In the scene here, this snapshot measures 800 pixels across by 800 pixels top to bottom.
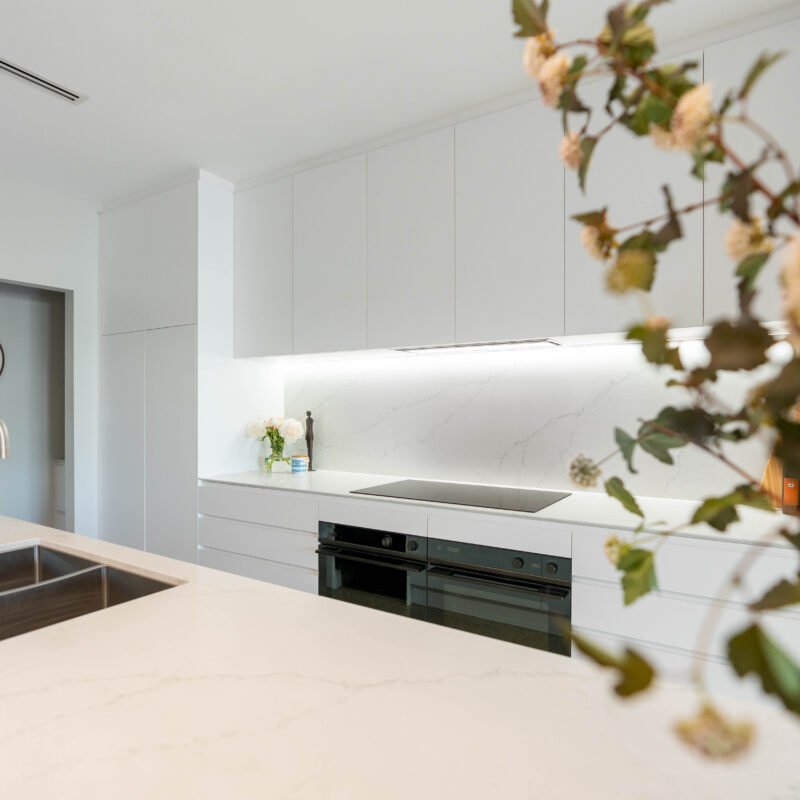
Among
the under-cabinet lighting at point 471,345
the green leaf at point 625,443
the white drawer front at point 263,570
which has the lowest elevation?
the white drawer front at point 263,570

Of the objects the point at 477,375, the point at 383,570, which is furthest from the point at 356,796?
the point at 477,375

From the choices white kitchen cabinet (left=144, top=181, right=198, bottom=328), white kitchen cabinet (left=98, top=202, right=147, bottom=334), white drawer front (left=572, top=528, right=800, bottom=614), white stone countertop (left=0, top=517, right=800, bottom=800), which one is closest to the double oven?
white drawer front (left=572, top=528, right=800, bottom=614)

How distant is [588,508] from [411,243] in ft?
4.63

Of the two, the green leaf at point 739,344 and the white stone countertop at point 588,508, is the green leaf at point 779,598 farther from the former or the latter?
the white stone countertop at point 588,508

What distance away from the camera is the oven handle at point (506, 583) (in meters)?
2.08

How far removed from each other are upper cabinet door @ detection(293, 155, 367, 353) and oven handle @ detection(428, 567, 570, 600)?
3.81 feet

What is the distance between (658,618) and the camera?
1.89m

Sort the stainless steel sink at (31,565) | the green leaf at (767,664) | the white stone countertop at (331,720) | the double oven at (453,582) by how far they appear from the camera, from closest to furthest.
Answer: the green leaf at (767,664) → the white stone countertop at (331,720) → the stainless steel sink at (31,565) → the double oven at (453,582)

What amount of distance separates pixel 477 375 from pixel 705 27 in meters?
1.64

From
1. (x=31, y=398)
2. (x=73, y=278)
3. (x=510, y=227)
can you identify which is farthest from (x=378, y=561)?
(x=31, y=398)

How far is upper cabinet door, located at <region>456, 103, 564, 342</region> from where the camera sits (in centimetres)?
240

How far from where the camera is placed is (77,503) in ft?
12.1

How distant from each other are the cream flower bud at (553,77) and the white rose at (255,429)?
322 cm

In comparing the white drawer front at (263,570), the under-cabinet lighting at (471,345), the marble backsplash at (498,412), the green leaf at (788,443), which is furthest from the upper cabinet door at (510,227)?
the green leaf at (788,443)
